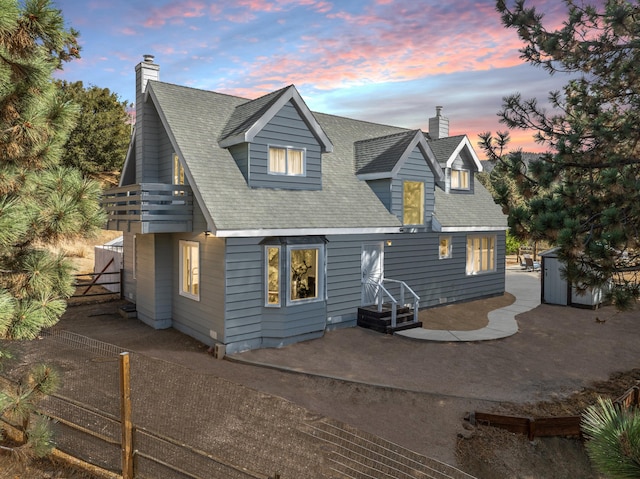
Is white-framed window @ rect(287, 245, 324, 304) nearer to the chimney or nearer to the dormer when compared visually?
the dormer

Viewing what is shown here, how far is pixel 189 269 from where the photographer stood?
14.4 metres

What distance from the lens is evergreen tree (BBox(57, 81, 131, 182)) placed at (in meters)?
35.5

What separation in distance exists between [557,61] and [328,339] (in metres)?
9.60

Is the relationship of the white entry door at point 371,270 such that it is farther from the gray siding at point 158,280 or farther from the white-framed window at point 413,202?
the gray siding at point 158,280

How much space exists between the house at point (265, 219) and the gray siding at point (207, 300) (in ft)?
0.19

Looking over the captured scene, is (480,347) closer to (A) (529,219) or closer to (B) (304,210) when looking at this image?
(A) (529,219)

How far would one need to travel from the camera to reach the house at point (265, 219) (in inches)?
504

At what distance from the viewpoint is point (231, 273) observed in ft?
40.8

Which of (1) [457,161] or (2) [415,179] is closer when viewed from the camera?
(2) [415,179]

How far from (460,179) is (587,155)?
12.6 m

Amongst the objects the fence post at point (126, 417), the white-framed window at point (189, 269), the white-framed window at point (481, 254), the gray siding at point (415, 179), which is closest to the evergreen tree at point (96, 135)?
the white-framed window at point (189, 269)

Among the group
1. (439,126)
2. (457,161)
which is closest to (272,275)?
(457,161)

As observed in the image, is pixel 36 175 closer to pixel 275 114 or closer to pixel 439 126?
pixel 275 114

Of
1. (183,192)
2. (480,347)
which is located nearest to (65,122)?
(183,192)
